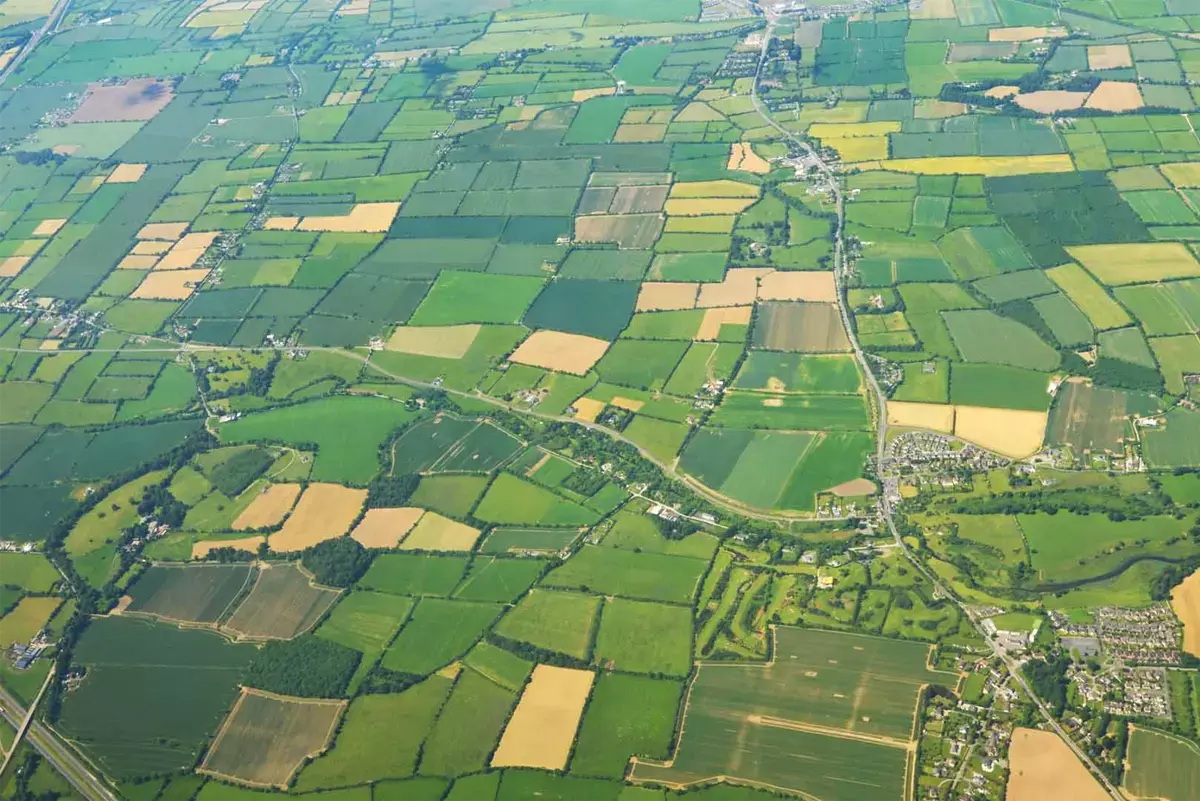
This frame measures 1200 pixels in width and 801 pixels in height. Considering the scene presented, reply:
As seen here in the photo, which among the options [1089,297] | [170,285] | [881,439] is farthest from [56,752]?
[1089,297]

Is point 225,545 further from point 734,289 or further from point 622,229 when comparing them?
point 622,229

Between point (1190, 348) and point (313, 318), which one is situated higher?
point (313, 318)

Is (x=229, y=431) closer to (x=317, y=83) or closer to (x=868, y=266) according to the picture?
(x=868, y=266)

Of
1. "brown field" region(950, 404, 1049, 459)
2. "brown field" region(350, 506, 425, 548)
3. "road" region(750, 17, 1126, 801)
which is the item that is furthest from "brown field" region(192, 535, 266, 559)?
"brown field" region(950, 404, 1049, 459)

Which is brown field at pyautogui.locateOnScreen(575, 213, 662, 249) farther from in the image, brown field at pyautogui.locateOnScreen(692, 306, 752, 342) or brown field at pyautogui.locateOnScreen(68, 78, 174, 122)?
brown field at pyautogui.locateOnScreen(68, 78, 174, 122)

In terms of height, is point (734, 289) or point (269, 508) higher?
point (269, 508)

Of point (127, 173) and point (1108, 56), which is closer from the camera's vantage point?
point (1108, 56)

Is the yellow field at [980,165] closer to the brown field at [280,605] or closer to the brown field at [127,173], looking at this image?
the brown field at [280,605]

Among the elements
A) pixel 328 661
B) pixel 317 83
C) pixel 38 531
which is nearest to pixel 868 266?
pixel 328 661

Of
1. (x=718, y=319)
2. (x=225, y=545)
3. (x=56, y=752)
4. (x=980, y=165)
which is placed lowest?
(x=980, y=165)
